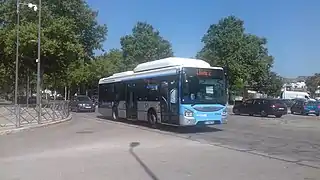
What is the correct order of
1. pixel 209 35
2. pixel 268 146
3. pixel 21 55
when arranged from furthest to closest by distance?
pixel 209 35 → pixel 21 55 → pixel 268 146

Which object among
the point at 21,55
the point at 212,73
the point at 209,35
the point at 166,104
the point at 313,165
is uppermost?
the point at 209,35

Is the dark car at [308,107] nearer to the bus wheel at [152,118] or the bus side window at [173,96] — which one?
the bus wheel at [152,118]

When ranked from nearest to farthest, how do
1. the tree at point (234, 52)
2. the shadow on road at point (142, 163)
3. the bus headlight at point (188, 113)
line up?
the shadow on road at point (142, 163)
the bus headlight at point (188, 113)
the tree at point (234, 52)

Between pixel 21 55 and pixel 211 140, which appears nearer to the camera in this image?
pixel 211 140

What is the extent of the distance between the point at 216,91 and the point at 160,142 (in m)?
4.92

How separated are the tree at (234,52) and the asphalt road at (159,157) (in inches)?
1909

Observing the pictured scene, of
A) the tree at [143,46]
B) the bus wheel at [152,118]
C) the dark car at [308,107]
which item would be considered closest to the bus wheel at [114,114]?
the bus wheel at [152,118]

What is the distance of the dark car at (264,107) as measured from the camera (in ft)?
116

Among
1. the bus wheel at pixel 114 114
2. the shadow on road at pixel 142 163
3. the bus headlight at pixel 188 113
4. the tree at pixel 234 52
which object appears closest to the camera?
the shadow on road at pixel 142 163

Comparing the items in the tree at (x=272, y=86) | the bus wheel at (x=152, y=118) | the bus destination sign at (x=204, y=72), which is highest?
the tree at (x=272, y=86)

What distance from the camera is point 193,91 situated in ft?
62.7

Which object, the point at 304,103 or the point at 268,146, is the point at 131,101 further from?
the point at 304,103

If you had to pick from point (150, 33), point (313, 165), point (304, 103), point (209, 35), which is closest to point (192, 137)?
point (313, 165)

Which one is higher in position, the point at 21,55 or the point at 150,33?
the point at 150,33
